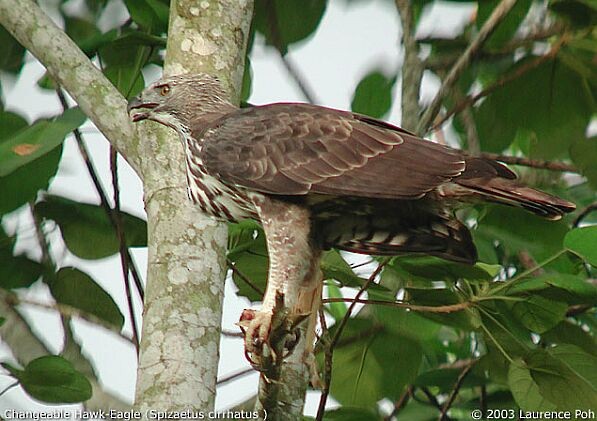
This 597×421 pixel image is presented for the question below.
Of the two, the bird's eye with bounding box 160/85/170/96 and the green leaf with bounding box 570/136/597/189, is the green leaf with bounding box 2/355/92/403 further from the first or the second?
the green leaf with bounding box 570/136/597/189

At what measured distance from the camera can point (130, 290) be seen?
14.1 feet

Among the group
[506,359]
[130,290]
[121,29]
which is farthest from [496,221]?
[121,29]

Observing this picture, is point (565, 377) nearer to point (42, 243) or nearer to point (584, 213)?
point (584, 213)

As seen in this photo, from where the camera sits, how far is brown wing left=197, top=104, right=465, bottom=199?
136 inches

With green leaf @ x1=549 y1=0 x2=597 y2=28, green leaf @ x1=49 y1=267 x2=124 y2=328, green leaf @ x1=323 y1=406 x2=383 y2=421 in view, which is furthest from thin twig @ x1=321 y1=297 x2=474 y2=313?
green leaf @ x1=549 y1=0 x2=597 y2=28

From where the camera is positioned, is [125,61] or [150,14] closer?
[150,14]

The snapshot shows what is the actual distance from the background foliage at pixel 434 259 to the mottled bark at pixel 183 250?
35 cm

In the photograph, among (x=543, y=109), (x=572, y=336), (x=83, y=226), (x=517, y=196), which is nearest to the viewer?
(x=517, y=196)

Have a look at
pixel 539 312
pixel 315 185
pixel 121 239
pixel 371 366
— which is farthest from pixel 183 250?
pixel 539 312

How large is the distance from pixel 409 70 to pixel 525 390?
1370mm

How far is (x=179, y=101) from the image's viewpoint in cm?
400

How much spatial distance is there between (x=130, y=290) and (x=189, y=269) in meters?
0.83

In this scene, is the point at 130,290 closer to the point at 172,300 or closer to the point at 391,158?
the point at 172,300

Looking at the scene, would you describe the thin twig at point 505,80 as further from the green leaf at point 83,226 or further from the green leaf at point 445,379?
the green leaf at point 83,226
